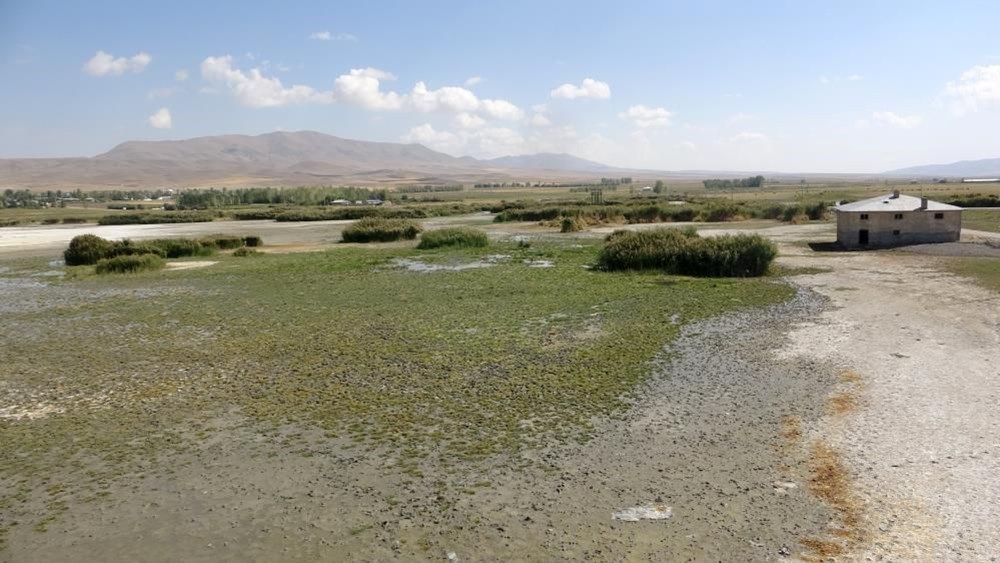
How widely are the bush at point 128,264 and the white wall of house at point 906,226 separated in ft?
98.8

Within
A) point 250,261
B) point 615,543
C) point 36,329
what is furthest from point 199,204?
point 615,543

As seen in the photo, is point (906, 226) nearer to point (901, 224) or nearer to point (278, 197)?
point (901, 224)

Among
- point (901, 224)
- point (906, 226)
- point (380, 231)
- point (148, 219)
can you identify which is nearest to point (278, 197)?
point (148, 219)

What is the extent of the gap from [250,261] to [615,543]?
28.1 m

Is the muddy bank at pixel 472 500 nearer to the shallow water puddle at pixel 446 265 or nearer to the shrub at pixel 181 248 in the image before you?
the shallow water puddle at pixel 446 265

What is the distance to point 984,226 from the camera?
38750 mm

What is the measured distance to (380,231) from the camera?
4391 cm

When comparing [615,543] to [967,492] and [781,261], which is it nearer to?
[967,492]

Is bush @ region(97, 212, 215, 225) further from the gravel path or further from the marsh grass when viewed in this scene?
the gravel path

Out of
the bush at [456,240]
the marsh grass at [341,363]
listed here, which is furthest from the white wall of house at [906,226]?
the bush at [456,240]

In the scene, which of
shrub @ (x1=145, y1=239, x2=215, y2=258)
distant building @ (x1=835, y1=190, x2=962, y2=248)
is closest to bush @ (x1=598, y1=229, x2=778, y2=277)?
distant building @ (x1=835, y1=190, x2=962, y2=248)

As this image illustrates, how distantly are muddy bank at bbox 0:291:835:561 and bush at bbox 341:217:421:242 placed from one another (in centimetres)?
3365

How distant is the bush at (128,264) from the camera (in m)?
29.1

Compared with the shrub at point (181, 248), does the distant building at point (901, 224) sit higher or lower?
higher
